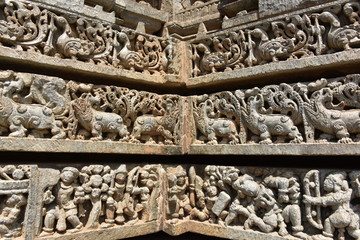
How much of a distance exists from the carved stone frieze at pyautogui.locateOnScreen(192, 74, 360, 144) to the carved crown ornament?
1.18ft

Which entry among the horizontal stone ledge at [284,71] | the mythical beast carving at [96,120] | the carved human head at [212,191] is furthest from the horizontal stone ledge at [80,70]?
the carved human head at [212,191]

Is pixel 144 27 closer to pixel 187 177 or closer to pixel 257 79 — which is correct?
pixel 257 79

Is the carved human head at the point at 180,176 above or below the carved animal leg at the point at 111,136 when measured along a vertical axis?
below

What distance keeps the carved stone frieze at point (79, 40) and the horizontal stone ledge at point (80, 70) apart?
0.08 m

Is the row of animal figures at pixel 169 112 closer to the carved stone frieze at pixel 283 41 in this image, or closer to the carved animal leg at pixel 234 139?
the carved animal leg at pixel 234 139

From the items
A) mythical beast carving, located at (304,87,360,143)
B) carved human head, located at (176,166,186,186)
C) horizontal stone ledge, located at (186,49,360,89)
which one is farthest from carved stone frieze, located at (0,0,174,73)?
mythical beast carving, located at (304,87,360,143)

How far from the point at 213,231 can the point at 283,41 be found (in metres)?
2.27

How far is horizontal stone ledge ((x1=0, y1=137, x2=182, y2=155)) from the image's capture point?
9.61ft

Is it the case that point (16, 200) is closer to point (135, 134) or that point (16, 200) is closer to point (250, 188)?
point (135, 134)

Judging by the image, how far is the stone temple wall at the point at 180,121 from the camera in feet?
9.89

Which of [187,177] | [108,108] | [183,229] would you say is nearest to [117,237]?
[183,229]

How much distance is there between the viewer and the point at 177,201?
390 cm

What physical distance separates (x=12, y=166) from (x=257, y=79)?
2.69m

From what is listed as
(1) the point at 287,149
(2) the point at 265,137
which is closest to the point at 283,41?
(2) the point at 265,137
